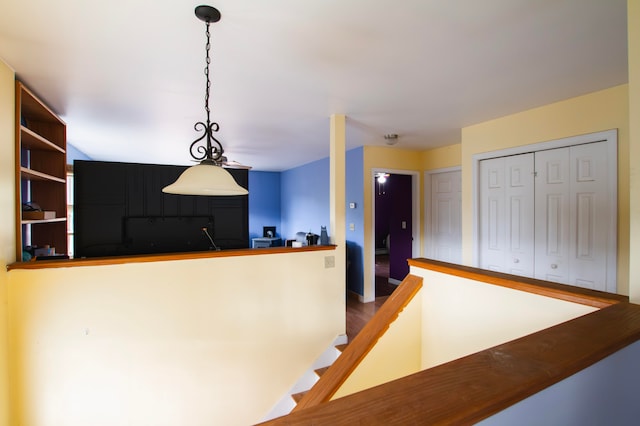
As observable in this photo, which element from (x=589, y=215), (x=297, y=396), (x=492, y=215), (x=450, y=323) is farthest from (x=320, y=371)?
(x=589, y=215)

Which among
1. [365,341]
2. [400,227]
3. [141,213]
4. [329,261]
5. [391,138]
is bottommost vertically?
[365,341]

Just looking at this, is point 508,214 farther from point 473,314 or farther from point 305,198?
point 305,198

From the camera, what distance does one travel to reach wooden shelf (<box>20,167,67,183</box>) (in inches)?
81.1

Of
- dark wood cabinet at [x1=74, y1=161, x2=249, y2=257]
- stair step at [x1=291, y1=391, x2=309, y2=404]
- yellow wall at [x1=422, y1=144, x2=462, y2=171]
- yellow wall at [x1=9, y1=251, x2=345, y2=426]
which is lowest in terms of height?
stair step at [x1=291, y1=391, x2=309, y2=404]

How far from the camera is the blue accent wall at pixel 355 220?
427 centimetres

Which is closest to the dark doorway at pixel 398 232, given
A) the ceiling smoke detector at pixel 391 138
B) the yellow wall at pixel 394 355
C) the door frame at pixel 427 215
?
the door frame at pixel 427 215

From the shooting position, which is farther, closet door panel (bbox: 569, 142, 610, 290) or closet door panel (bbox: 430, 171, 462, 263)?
closet door panel (bbox: 430, 171, 462, 263)

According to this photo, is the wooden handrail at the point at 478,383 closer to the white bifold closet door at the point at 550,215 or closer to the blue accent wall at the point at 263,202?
the white bifold closet door at the point at 550,215

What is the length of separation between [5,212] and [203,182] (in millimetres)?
1386

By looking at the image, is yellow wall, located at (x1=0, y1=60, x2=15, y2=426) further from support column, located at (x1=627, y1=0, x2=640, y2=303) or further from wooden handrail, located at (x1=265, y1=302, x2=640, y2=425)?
support column, located at (x1=627, y1=0, x2=640, y2=303)

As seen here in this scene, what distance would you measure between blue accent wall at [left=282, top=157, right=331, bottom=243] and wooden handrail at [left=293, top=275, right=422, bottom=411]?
129 inches

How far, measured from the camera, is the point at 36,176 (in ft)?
7.57

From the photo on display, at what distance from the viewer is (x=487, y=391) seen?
1.90 ft

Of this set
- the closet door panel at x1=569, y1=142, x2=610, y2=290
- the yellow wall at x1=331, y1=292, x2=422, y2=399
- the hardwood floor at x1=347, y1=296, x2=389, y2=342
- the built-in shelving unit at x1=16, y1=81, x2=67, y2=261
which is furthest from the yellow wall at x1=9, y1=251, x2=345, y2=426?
the closet door panel at x1=569, y1=142, x2=610, y2=290
